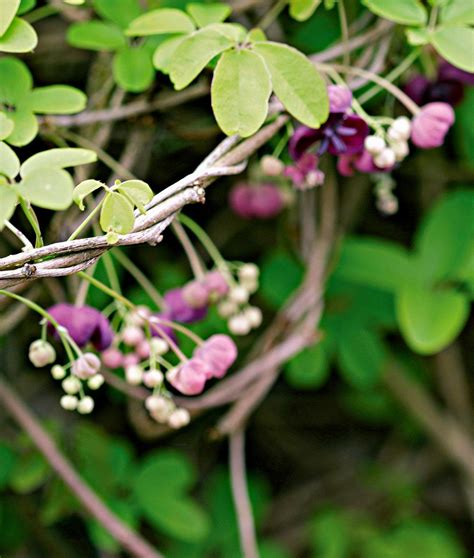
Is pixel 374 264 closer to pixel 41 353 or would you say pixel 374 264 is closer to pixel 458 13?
pixel 458 13

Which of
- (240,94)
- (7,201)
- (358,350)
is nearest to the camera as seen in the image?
(7,201)

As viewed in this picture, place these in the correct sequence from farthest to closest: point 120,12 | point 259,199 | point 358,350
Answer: point 358,350 < point 259,199 < point 120,12

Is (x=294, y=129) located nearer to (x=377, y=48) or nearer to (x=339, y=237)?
(x=377, y=48)

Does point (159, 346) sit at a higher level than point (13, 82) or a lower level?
lower

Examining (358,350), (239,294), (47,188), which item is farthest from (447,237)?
(47,188)

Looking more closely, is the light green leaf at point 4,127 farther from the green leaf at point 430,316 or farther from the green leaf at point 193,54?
the green leaf at point 430,316

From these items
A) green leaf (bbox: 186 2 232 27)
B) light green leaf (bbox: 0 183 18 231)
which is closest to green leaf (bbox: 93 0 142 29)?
green leaf (bbox: 186 2 232 27)

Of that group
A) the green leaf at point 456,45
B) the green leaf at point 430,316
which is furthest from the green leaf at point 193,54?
the green leaf at point 430,316
